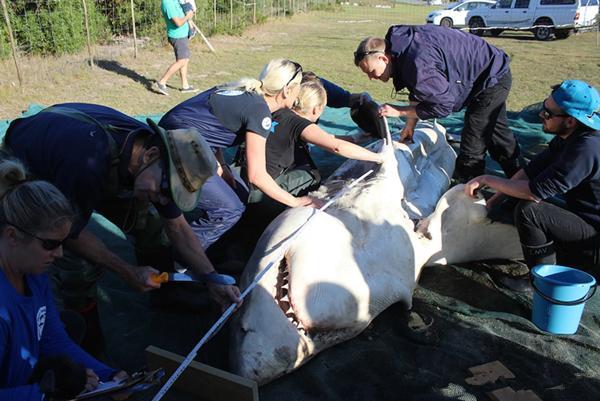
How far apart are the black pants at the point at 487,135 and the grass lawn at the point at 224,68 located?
3771 millimetres

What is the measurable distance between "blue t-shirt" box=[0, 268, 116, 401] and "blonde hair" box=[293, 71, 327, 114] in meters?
2.27

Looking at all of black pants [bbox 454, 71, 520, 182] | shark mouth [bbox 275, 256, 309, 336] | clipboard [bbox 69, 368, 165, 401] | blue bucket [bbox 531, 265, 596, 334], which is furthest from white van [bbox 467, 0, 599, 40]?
clipboard [bbox 69, 368, 165, 401]

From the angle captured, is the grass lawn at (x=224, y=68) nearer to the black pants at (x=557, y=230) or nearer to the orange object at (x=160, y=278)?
the black pants at (x=557, y=230)

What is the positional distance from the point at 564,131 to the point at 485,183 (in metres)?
0.53

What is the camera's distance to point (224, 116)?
321 cm

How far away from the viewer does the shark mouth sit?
99.2 inches

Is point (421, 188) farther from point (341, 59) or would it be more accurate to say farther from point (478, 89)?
point (341, 59)

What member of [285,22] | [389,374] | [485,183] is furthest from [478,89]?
[285,22]

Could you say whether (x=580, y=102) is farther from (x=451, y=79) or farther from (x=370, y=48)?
(x=370, y=48)

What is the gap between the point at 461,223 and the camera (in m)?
3.55

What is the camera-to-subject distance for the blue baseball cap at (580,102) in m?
2.98

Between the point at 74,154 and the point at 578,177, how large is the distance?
2539 mm

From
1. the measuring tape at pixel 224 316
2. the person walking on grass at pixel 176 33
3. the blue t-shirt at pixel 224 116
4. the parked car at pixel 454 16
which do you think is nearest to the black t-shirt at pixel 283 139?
the blue t-shirt at pixel 224 116

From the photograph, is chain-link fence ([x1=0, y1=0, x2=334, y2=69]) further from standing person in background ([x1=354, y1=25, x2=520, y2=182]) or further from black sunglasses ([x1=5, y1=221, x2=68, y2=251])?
black sunglasses ([x1=5, y1=221, x2=68, y2=251])
